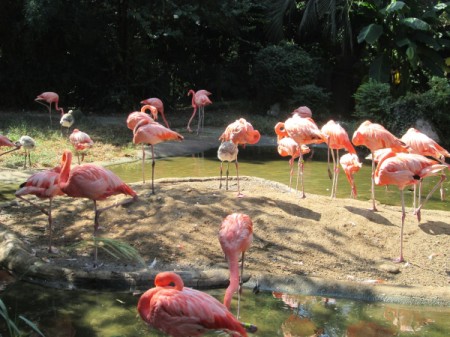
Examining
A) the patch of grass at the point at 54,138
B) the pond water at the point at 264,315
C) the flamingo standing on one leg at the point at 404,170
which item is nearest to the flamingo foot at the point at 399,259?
the flamingo standing on one leg at the point at 404,170

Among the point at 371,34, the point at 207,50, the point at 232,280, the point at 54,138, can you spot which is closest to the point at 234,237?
the point at 232,280

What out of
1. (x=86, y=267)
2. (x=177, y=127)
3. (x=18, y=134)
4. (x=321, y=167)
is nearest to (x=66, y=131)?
(x=18, y=134)

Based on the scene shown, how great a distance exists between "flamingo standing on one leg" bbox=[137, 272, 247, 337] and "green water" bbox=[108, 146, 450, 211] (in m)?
4.85

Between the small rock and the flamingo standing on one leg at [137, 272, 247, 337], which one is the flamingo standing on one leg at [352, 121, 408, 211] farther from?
the flamingo standing on one leg at [137, 272, 247, 337]

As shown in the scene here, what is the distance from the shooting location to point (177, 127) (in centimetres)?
1484

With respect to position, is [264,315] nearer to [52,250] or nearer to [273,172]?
[52,250]

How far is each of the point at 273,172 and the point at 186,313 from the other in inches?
266

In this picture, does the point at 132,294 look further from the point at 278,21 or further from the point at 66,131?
the point at 278,21

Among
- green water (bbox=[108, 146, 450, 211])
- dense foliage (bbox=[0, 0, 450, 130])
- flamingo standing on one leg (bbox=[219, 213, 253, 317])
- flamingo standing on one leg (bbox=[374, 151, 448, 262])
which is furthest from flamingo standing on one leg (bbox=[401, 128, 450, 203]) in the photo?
dense foliage (bbox=[0, 0, 450, 130])

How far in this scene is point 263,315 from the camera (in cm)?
412

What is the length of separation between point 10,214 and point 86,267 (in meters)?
1.70

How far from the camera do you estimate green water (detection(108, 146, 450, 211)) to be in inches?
315

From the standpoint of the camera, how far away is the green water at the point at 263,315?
3828 mm

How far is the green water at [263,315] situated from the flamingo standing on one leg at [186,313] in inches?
24.3
